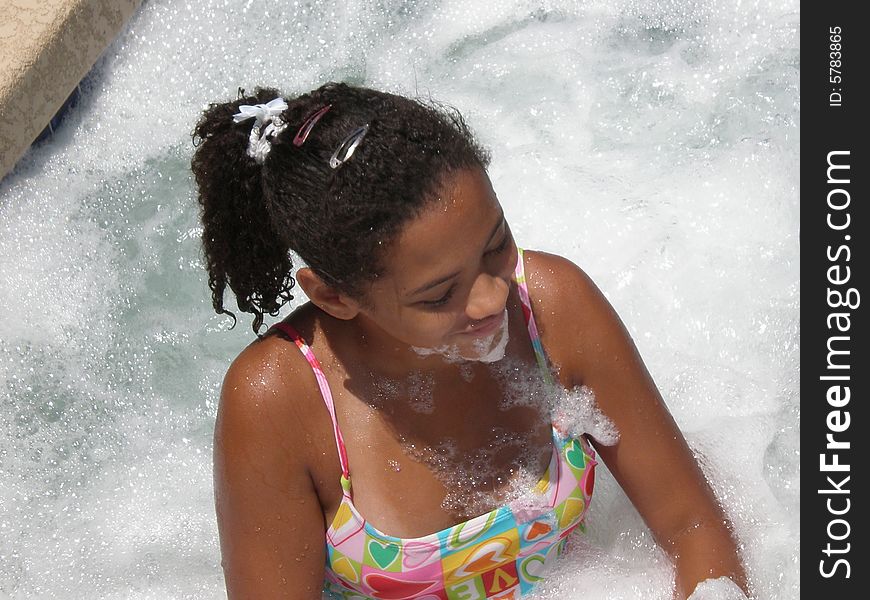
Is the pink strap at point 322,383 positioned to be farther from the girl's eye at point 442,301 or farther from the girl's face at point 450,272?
the girl's eye at point 442,301

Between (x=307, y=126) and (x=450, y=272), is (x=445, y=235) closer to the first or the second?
(x=450, y=272)

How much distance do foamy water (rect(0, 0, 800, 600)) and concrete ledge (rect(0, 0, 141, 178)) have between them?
134 millimetres

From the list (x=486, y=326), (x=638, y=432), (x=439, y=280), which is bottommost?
(x=638, y=432)

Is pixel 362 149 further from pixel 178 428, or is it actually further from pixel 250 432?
pixel 178 428

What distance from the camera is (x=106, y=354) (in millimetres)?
3049

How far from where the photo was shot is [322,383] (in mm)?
1896

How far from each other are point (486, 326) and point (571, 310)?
11.1 inches

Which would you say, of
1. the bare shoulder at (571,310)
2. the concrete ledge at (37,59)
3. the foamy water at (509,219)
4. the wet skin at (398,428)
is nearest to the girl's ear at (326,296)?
the wet skin at (398,428)

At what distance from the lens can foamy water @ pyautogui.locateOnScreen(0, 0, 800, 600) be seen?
2.78 meters

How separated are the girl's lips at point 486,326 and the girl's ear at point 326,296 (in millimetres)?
182

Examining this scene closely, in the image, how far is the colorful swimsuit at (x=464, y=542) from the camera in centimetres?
193

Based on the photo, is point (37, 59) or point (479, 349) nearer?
point (479, 349)
